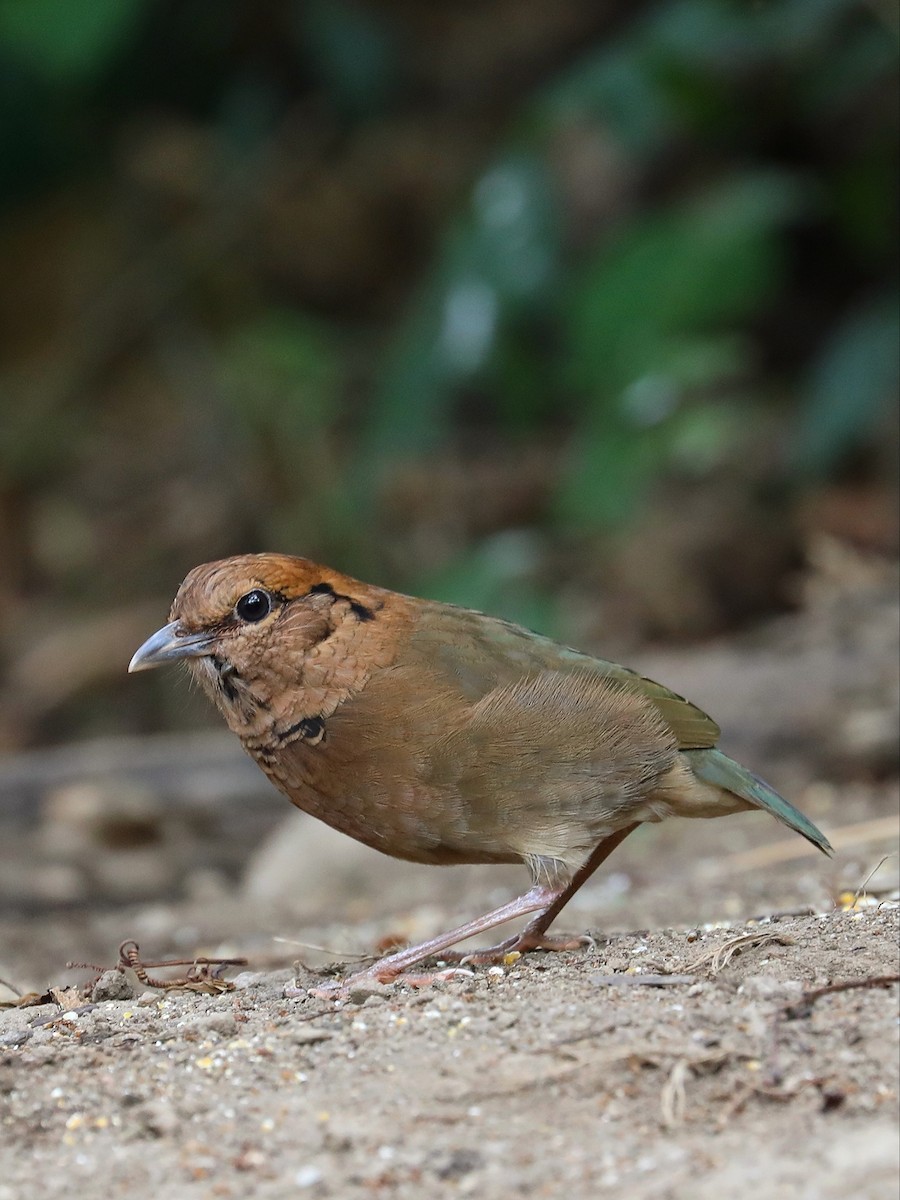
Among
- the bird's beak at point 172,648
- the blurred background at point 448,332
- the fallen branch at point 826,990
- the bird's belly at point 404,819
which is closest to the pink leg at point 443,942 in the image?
the bird's belly at point 404,819

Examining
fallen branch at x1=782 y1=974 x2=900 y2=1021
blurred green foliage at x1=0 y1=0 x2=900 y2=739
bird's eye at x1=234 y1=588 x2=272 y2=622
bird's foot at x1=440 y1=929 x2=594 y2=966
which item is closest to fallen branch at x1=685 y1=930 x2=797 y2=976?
fallen branch at x1=782 y1=974 x2=900 y2=1021

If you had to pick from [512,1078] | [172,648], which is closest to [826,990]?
[512,1078]

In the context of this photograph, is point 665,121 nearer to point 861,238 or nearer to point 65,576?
→ point 861,238

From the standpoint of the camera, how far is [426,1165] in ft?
7.19

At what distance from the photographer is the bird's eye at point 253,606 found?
3.62 meters

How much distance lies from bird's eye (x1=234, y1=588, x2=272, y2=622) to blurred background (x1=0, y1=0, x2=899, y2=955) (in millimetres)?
2830

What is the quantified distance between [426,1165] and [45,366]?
1069 cm

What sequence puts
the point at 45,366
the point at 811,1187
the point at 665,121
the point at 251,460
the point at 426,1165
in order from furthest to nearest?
the point at 45,366 → the point at 251,460 → the point at 665,121 → the point at 426,1165 → the point at 811,1187

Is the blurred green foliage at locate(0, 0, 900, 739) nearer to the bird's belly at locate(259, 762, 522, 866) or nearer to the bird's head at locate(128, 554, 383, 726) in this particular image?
the bird's head at locate(128, 554, 383, 726)

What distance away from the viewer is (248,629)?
360 centimetres

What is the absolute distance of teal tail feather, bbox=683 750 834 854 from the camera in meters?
3.63

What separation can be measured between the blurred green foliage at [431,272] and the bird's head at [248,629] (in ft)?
11.9

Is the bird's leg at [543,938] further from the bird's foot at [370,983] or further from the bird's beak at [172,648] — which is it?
the bird's beak at [172,648]

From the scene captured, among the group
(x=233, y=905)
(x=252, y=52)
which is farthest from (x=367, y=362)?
(x=233, y=905)
